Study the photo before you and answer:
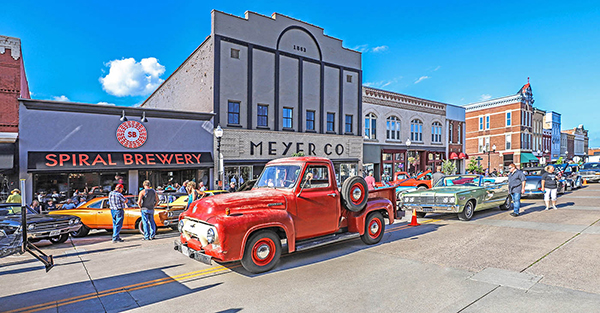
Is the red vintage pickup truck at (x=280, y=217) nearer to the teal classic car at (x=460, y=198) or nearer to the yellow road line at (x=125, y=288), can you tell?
the yellow road line at (x=125, y=288)

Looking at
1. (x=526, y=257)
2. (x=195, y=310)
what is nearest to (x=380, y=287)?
(x=195, y=310)

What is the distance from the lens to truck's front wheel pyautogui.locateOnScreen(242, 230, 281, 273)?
6121 millimetres

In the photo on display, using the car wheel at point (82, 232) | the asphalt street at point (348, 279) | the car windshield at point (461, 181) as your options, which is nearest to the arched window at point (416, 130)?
the car windshield at point (461, 181)

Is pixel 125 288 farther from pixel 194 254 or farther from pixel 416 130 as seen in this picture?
pixel 416 130

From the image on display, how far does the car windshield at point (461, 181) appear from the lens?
13289mm

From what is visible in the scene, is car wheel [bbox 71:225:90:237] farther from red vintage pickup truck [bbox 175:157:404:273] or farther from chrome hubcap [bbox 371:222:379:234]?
chrome hubcap [bbox 371:222:379:234]

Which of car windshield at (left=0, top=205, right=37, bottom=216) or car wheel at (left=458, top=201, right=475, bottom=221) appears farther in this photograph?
car wheel at (left=458, top=201, right=475, bottom=221)

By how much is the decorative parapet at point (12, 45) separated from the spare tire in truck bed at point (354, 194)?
59.0ft

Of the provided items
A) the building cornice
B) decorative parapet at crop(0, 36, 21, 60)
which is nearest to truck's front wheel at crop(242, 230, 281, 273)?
the building cornice

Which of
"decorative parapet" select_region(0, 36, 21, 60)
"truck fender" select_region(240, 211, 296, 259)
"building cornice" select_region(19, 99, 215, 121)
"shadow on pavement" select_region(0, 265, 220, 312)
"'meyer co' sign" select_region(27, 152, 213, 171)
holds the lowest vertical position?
"shadow on pavement" select_region(0, 265, 220, 312)

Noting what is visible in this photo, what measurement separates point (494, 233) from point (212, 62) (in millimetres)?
17777

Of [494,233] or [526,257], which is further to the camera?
[494,233]

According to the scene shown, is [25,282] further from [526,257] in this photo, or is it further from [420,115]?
[420,115]

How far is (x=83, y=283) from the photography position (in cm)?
605
